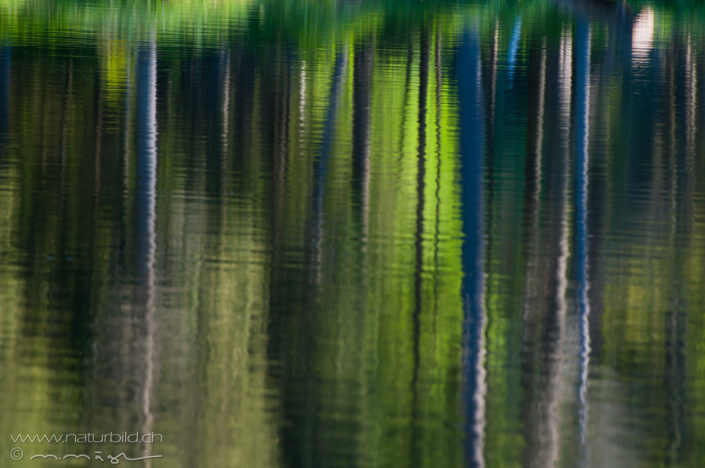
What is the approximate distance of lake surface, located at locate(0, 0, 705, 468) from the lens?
10.8 meters

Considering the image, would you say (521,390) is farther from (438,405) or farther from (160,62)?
(160,62)

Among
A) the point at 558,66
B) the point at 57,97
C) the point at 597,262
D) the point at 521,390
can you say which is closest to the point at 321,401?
the point at 521,390

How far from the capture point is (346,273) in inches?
605

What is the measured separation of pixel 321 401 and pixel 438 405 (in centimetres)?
87

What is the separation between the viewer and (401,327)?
13.5 meters

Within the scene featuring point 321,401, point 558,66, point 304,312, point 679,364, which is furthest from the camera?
point 558,66

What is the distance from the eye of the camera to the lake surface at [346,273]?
1080 centimetres

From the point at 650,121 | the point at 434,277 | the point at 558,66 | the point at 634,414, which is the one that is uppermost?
the point at 558,66
